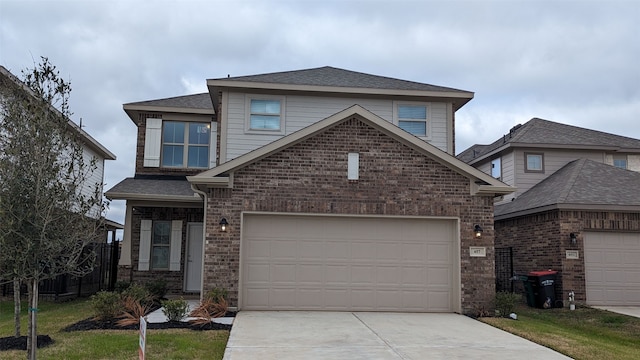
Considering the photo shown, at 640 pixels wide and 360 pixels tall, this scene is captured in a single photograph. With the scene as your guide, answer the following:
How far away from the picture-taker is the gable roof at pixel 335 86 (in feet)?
49.4

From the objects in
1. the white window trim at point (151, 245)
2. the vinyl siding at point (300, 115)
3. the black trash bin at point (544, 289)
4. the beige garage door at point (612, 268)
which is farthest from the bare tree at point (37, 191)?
the beige garage door at point (612, 268)

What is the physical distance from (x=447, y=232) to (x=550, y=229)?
14.0 feet

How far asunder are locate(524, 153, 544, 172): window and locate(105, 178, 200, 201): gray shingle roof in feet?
38.7

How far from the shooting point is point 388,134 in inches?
503

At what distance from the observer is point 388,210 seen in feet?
41.3

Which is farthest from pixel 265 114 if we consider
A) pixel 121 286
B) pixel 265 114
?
pixel 121 286

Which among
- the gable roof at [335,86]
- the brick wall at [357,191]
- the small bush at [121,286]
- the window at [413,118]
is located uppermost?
the gable roof at [335,86]

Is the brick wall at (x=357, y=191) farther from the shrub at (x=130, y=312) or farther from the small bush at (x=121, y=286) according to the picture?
the small bush at (x=121, y=286)

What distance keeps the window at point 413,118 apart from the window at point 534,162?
5653 mm

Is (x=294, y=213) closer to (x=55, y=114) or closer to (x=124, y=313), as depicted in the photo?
(x=124, y=313)

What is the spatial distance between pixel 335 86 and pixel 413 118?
8.15ft

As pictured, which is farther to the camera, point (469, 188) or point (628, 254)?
point (628, 254)

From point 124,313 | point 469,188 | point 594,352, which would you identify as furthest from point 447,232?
point 124,313

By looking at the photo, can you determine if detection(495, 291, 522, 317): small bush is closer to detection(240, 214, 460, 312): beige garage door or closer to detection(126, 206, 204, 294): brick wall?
detection(240, 214, 460, 312): beige garage door
